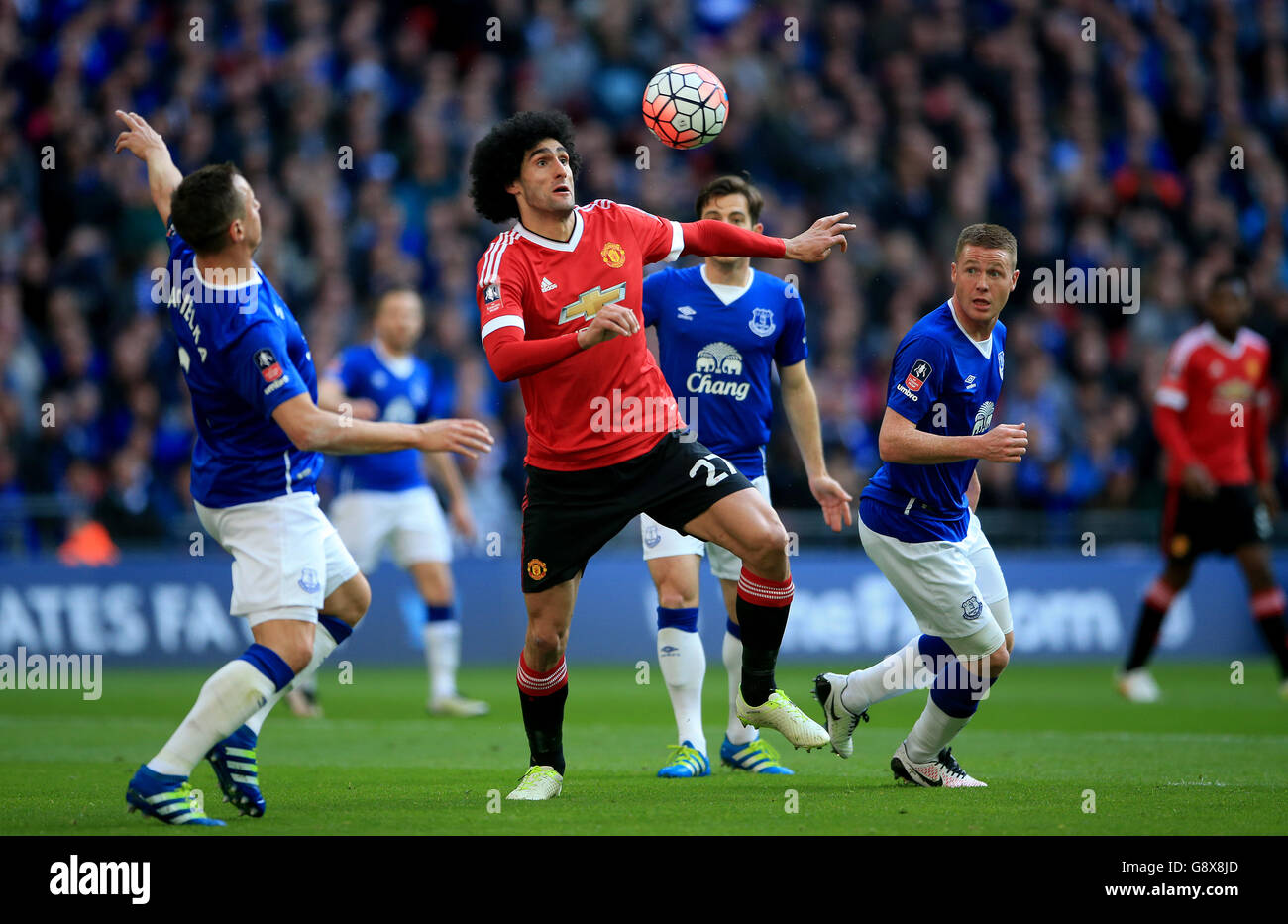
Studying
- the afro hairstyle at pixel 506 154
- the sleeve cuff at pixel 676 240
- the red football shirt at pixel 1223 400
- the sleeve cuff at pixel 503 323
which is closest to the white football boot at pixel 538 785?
the sleeve cuff at pixel 503 323

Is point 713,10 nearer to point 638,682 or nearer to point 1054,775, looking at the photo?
point 638,682

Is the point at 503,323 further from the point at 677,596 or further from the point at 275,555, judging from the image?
the point at 677,596

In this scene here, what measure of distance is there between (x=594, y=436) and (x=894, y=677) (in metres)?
1.84

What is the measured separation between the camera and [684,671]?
25.8 feet

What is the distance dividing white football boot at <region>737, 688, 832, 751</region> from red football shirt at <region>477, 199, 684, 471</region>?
Answer: 1.27 metres

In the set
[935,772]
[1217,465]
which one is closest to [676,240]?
[935,772]

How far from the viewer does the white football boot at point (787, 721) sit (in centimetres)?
662

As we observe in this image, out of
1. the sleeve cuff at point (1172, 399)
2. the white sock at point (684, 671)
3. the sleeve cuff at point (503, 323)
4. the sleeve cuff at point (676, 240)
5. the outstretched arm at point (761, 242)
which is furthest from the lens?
the sleeve cuff at point (1172, 399)

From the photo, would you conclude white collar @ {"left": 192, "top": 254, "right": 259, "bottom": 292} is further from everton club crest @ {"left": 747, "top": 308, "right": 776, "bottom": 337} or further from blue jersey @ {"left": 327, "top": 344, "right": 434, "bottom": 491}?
blue jersey @ {"left": 327, "top": 344, "right": 434, "bottom": 491}

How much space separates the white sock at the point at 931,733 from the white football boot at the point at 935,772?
39mm

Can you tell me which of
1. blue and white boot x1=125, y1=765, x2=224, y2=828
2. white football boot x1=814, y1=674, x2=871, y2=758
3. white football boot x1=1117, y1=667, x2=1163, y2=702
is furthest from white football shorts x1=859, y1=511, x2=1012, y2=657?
white football boot x1=1117, y1=667, x2=1163, y2=702

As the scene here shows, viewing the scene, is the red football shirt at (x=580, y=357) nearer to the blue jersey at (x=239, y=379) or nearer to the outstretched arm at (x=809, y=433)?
the blue jersey at (x=239, y=379)

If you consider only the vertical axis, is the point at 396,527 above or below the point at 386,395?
below

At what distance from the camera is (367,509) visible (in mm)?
11578
